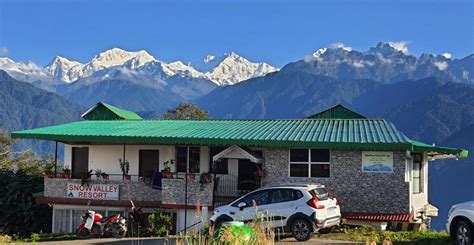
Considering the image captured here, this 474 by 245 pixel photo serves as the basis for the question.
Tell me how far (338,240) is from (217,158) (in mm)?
7020

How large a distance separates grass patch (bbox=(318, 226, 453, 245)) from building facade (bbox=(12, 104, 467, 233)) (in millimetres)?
1639

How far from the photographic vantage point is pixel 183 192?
23078 mm

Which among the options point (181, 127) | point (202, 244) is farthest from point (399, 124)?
point (202, 244)

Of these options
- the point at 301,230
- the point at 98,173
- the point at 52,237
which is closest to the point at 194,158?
the point at 98,173

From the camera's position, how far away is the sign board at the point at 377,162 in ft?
71.8

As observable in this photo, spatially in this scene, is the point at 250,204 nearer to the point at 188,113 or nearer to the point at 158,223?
the point at 158,223

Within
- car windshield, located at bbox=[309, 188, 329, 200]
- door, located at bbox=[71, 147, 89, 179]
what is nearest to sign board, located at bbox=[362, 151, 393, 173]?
car windshield, located at bbox=[309, 188, 329, 200]

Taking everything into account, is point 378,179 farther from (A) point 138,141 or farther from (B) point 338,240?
(A) point 138,141

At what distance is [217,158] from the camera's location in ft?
76.7

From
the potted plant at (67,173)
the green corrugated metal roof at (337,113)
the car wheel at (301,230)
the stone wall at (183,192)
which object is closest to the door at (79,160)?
the potted plant at (67,173)

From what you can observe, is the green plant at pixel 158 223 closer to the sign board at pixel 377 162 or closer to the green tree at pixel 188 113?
the sign board at pixel 377 162

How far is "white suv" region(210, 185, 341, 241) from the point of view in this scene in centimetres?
1709

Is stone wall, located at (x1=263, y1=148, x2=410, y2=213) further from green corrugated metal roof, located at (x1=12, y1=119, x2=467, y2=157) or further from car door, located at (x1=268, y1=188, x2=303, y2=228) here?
car door, located at (x1=268, y1=188, x2=303, y2=228)

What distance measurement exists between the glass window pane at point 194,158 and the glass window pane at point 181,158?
0.22 metres
